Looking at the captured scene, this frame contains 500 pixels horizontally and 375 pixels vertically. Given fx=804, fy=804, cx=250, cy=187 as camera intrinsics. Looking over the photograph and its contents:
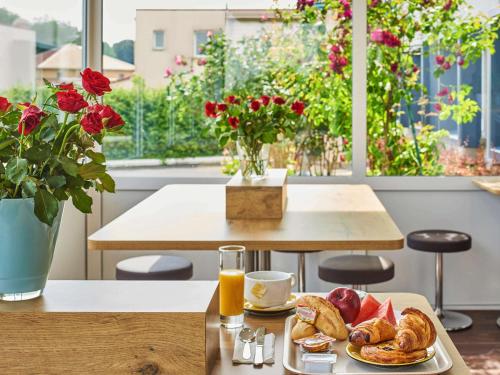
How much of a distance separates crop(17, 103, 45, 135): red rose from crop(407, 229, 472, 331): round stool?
3528 mm

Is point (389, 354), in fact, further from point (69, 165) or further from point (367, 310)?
point (69, 165)

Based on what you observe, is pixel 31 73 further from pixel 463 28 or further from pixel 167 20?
pixel 463 28

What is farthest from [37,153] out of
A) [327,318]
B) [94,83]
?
[327,318]

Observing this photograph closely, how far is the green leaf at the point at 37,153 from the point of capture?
4.52 ft

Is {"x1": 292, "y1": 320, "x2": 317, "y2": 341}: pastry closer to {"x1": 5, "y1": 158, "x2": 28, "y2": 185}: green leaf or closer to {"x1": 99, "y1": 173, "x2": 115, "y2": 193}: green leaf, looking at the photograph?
{"x1": 99, "y1": 173, "x2": 115, "y2": 193}: green leaf

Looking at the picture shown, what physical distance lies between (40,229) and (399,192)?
3.87 meters

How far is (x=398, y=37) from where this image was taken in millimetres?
5043

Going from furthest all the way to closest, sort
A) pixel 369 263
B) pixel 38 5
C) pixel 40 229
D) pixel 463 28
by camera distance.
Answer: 1. pixel 463 28
2. pixel 38 5
3. pixel 369 263
4. pixel 40 229

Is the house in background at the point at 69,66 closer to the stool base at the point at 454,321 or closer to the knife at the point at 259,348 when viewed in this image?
the stool base at the point at 454,321

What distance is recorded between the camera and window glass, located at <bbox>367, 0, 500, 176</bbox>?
16.4 ft

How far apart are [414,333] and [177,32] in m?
4.09

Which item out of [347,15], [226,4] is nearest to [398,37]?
[347,15]

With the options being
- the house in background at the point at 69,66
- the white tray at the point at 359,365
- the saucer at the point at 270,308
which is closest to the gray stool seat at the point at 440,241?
the house in background at the point at 69,66

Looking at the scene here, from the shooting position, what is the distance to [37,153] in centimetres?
138
